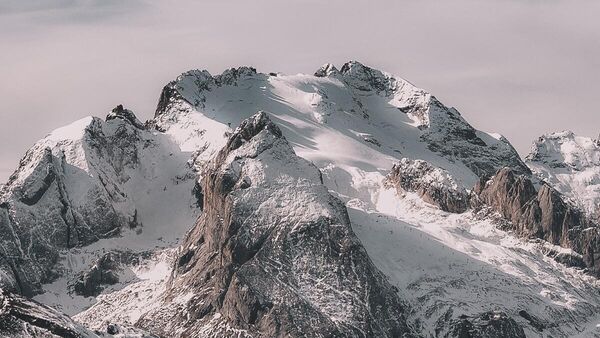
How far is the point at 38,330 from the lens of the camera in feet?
612

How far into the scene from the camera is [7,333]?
184 m

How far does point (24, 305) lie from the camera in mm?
190500

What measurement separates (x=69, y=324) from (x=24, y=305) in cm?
536

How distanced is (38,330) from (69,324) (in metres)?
6.57

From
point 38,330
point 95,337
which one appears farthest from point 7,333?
point 95,337

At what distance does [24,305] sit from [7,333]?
21.7ft

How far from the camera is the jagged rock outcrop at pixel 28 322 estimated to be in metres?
185

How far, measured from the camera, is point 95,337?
198375 millimetres

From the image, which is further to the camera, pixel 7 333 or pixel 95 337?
pixel 95 337

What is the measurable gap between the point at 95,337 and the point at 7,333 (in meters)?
15.9

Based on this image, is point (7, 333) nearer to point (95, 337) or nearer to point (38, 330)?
point (38, 330)

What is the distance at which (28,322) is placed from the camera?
187000 millimetres

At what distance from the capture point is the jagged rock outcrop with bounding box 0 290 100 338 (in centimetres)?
18525
